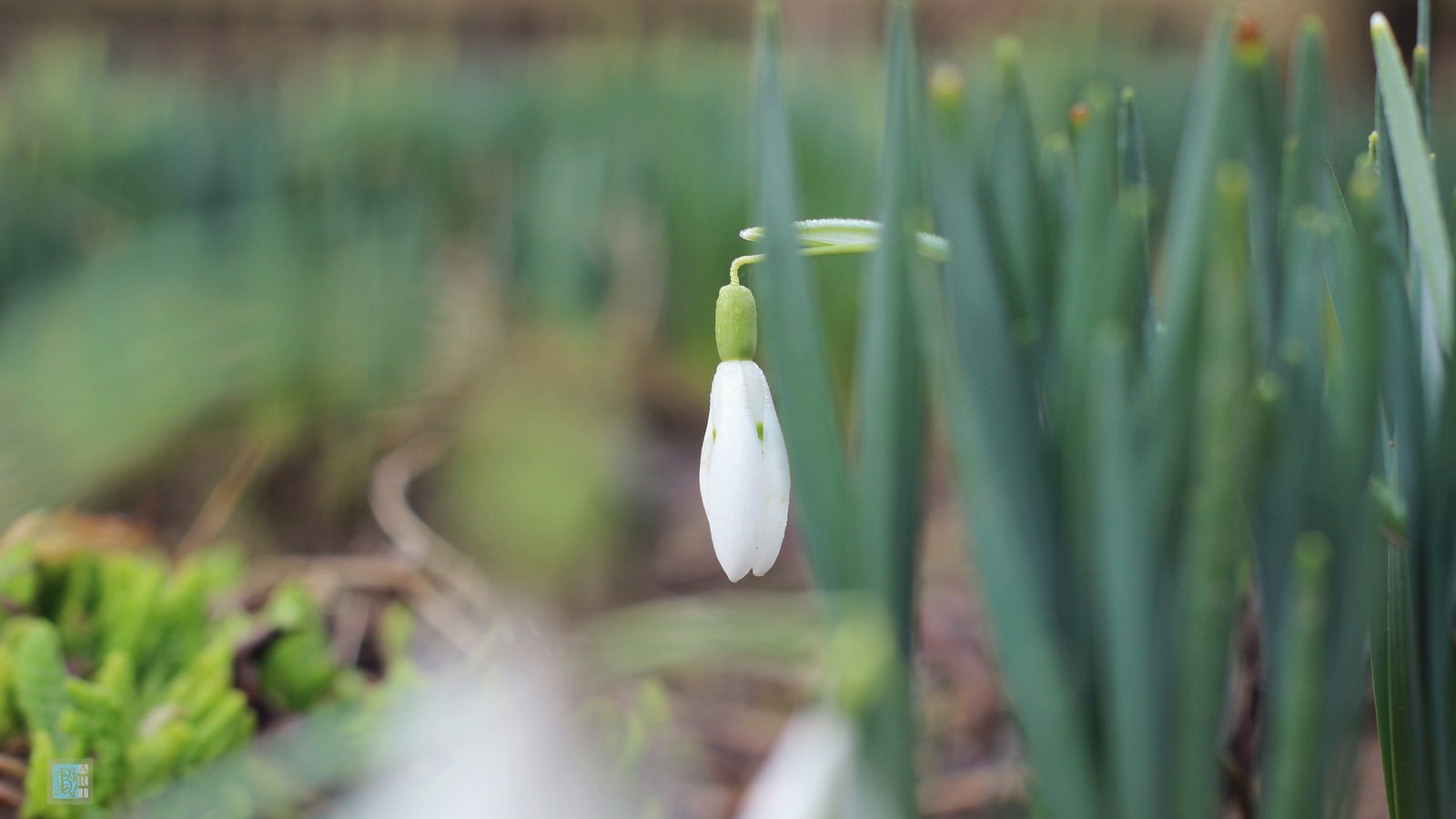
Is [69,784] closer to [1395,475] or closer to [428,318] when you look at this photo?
[1395,475]

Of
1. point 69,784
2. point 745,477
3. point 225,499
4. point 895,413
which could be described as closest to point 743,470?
point 745,477

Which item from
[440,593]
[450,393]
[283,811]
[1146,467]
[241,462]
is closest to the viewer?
[1146,467]

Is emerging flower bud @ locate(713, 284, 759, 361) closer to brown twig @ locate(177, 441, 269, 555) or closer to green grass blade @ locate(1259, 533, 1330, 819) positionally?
green grass blade @ locate(1259, 533, 1330, 819)

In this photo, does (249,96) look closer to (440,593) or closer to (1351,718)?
(440,593)

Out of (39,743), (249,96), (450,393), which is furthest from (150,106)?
(39,743)

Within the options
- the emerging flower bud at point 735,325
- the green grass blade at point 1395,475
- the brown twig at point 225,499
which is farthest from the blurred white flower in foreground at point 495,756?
the brown twig at point 225,499

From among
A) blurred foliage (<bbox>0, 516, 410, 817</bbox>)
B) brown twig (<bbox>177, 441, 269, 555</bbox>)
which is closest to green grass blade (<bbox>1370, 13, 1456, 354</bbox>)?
blurred foliage (<bbox>0, 516, 410, 817</bbox>)
